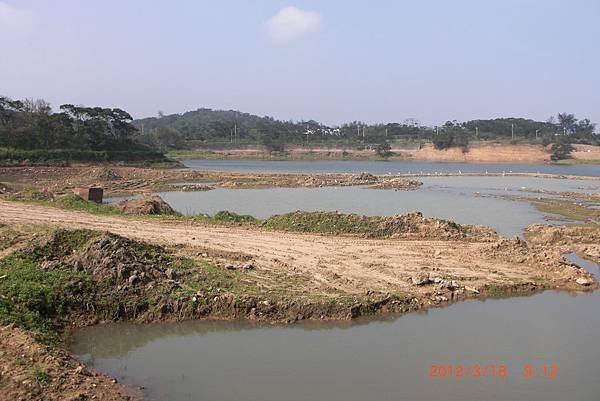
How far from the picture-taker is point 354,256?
14.6 m

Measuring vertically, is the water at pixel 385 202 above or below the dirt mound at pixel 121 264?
below

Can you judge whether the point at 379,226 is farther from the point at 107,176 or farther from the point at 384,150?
the point at 384,150

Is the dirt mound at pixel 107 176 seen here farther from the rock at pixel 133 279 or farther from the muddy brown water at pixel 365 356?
the muddy brown water at pixel 365 356

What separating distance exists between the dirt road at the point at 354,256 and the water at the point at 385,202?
628cm

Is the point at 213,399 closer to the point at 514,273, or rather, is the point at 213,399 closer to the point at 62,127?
the point at 514,273

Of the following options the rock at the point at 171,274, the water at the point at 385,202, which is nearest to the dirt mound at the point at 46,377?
the rock at the point at 171,274

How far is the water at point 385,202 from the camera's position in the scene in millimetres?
26000

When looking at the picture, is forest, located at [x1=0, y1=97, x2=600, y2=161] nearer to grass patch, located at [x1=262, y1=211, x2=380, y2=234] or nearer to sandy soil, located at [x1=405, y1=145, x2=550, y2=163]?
sandy soil, located at [x1=405, y1=145, x2=550, y2=163]

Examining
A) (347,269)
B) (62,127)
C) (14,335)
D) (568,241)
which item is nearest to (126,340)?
(14,335)

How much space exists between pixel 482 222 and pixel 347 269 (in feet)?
41.5

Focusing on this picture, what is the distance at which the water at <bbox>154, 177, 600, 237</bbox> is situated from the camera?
26000 mm

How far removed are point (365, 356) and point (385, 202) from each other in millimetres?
23194

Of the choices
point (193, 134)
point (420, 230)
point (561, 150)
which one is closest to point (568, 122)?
point (561, 150)

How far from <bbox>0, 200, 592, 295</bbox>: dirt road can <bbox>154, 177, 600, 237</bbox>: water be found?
628 cm
